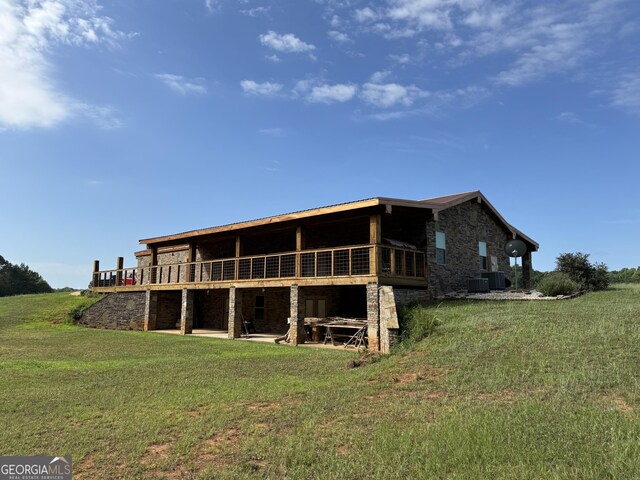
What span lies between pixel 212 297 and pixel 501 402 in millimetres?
21827

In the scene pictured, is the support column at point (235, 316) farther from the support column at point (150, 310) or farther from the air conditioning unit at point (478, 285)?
the air conditioning unit at point (478, 285)

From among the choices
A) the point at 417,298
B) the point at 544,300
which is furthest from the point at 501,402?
the point at 544,300

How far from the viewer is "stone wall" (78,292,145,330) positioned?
25906 millimetres

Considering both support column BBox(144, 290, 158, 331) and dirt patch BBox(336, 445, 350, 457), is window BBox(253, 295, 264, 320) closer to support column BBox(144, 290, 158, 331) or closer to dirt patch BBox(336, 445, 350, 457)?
support column BBox(144, 290, 158, 331)

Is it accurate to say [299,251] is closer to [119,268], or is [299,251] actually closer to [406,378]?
[406,378]

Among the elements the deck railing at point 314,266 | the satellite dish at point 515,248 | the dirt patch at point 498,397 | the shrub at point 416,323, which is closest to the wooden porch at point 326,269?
the deck railing at point 314,266

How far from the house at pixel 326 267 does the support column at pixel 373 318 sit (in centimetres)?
3

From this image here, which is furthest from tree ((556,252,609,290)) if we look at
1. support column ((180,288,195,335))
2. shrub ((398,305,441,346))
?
support column ((180,288,195,335))

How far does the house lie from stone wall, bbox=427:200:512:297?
5 centimetres

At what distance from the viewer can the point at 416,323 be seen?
12.9 metres

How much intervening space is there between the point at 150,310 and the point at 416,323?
58.5 feet

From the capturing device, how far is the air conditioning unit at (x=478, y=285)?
19812 mm

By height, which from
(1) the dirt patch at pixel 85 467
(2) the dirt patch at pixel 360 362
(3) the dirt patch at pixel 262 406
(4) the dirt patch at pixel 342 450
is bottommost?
(1) the dirt patch at pixel 85 467

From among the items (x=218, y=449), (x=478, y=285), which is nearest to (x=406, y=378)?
(x=218, y=449)
